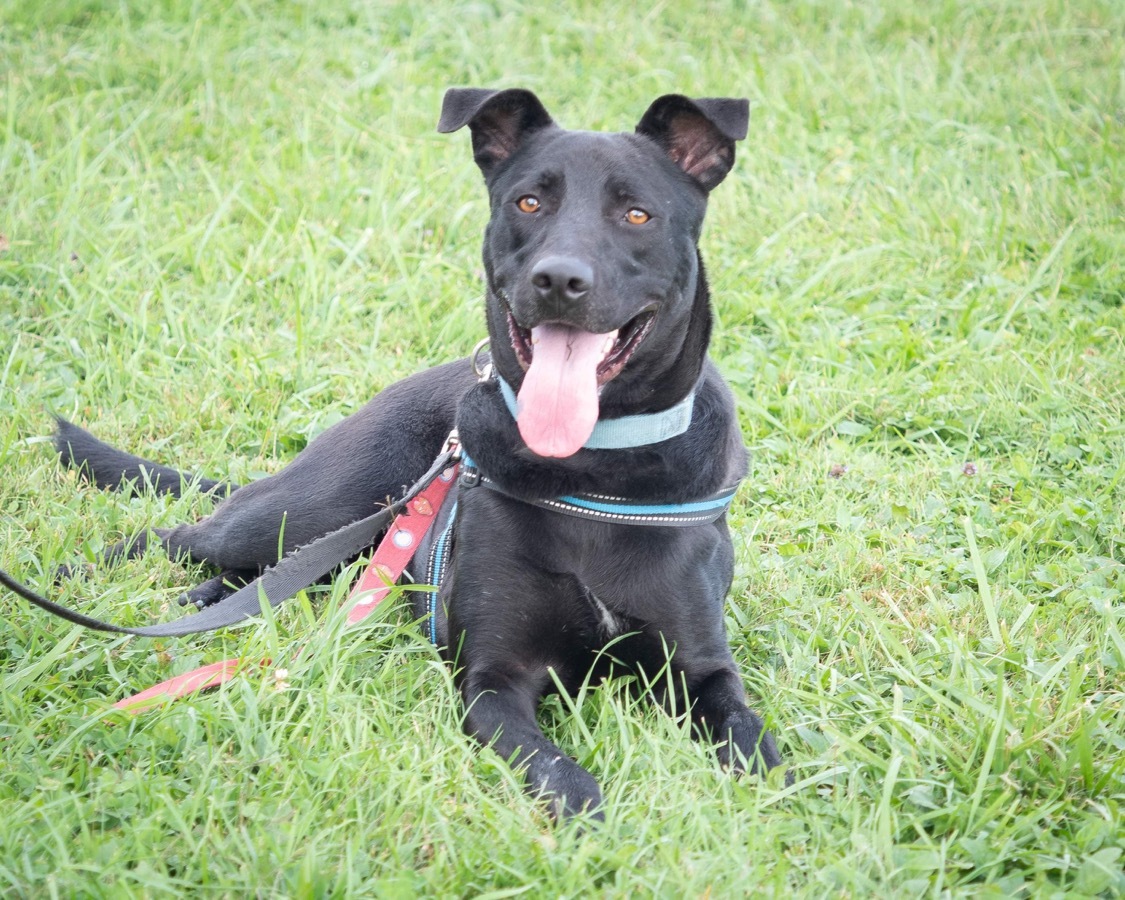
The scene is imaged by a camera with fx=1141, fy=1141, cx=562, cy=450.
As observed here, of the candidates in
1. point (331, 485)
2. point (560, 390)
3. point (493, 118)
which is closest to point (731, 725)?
point (560, 390)

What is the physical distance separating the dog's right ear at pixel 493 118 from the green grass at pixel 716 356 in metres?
1.22

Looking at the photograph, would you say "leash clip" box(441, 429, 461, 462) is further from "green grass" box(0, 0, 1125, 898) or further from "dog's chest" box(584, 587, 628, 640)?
"dog's chest" box(584, 587, 628, 640)

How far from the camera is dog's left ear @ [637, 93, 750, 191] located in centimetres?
272

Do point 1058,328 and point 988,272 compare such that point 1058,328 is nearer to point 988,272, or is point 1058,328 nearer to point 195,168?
point 988,272

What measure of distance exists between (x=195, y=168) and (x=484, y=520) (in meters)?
3.65

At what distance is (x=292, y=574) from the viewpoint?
2.90m

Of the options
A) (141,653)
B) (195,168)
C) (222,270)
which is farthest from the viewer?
(195,168)

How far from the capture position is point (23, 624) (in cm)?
279

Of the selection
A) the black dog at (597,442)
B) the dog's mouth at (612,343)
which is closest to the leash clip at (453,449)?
the black dog at (597,442)

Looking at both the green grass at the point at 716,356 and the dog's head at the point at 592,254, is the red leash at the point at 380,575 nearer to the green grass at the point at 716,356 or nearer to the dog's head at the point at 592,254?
the green grass at the point at 716,356

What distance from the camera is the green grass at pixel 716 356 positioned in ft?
7.16

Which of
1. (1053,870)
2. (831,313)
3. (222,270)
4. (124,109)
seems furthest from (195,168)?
(1053,870)

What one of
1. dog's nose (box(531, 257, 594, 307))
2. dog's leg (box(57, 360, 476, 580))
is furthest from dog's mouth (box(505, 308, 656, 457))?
dog's leg (box(57, 360, 476, 580))

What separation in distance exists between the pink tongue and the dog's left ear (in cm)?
57
